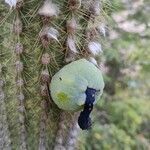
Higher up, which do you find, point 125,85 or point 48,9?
point 48,9

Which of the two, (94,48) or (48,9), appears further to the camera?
(94,48)

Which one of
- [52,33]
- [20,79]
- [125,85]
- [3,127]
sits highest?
[52,33]

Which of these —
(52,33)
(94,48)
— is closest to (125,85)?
(94,48)

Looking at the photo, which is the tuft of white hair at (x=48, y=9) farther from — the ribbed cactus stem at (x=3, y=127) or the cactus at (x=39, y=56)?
the ribbed cactus stem at (x=3, y=127)

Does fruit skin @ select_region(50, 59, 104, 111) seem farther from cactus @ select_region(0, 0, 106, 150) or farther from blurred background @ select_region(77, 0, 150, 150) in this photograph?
blurred background @ select_region(77, 0, 150, 150)

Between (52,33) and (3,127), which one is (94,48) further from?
(3,127)

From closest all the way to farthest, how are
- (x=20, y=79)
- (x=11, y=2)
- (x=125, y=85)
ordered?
(x=11, y=2)
(x=20, y=79)
(x=125, y=85)

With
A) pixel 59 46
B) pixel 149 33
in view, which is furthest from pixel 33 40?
pixel 149 33
